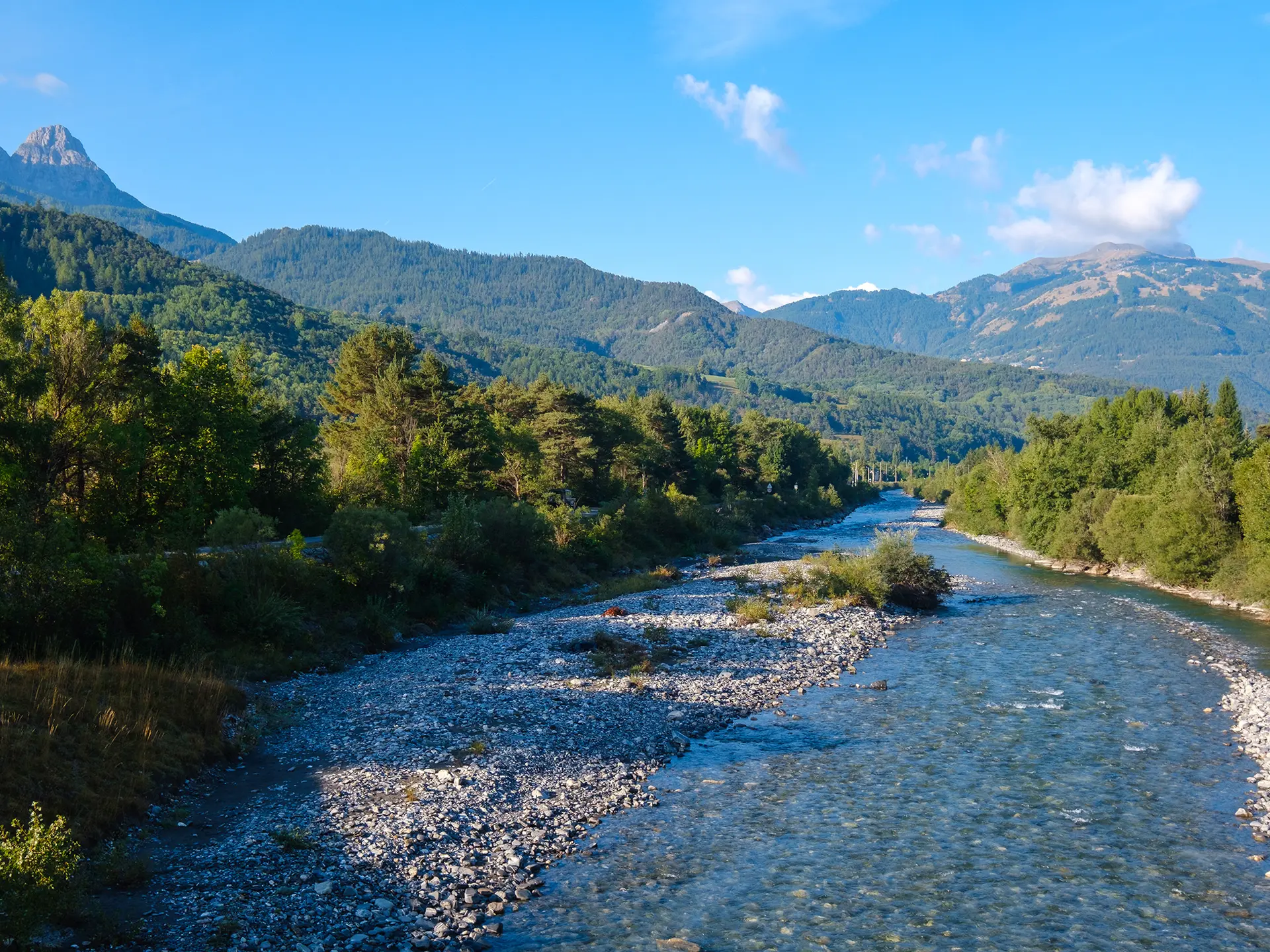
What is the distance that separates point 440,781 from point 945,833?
1090 centimetres

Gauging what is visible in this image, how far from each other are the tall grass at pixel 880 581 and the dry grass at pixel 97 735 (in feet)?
108

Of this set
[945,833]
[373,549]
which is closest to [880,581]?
[373,549]

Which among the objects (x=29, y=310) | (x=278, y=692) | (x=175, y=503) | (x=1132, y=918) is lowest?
(x=278, y=692)

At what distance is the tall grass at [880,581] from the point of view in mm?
46125

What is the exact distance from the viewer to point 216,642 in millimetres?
27250

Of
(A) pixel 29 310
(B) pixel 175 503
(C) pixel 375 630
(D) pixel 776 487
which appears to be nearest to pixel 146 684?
(C) pixel 375 630

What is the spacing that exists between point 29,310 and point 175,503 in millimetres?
9219

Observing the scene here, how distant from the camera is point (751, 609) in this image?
40.9m

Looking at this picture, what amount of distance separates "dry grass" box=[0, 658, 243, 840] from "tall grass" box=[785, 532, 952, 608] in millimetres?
32777

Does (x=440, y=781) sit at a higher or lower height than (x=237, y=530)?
lower

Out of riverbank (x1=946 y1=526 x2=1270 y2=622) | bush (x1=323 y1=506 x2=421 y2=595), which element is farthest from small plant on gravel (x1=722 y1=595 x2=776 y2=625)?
riverbank (x1=946 y1=526 x2=1270 y2=622)

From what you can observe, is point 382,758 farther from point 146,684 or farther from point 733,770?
point 733,770

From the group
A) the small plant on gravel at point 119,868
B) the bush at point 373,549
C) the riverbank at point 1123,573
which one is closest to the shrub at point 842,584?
the riverbank at point 1123,573

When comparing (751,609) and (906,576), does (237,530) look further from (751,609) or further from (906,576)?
(906,576)
